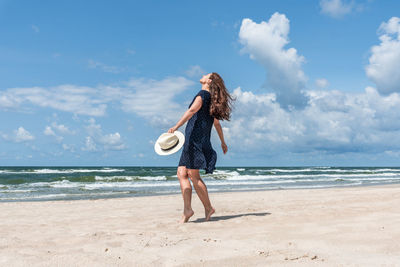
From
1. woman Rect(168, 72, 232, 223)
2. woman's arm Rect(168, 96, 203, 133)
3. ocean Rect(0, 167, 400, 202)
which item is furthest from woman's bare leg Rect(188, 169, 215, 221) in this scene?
ocean Rect(0, 167, 400, 202)

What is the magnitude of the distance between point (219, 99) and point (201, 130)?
48 centimetres

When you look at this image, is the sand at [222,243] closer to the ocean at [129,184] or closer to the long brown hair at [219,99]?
the long brown hair at [219,99]

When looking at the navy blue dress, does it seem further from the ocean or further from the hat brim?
the ocean

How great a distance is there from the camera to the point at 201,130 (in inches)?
183

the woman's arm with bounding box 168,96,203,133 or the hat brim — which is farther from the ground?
the woman's arm with bounding box 168,96,203,133

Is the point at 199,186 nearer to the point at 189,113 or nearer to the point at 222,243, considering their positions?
the point at 189,113

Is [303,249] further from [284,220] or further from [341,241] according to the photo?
[284,220]

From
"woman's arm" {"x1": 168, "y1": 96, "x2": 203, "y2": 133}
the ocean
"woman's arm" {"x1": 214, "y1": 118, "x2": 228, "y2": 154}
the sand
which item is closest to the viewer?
the sand

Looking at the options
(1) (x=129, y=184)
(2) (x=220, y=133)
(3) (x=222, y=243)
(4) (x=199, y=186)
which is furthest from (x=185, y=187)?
(1) (x=129, y=184)

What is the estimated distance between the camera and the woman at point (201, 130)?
4574mm

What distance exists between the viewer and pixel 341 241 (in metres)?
3.25

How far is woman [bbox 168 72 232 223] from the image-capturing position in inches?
180

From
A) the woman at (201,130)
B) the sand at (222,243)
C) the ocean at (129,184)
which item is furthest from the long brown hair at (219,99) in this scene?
the ocean at (129,184)

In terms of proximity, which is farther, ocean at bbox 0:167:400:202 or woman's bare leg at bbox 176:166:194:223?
ocean at bbox 0:167:400:202
